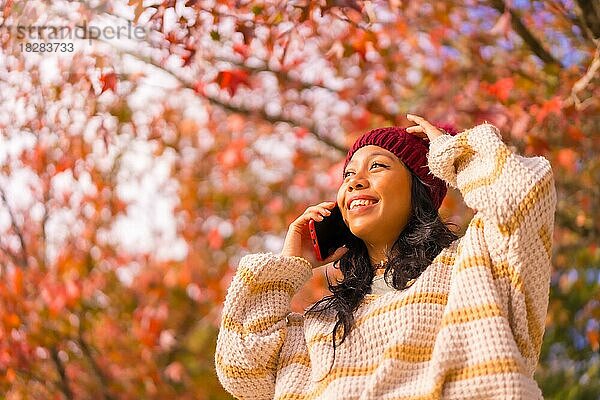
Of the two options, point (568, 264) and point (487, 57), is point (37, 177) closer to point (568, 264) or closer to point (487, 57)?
point (487, 57)

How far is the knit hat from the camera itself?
7.61 feet

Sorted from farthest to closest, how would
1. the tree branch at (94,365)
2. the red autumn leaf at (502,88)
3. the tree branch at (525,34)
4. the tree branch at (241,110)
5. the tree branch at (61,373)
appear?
the tree branch at (94,365)
the tree branch at (61,373)
the red autumn leaf at (502,88)
the tree branch at (241,110)
the tree branch at (525,34)

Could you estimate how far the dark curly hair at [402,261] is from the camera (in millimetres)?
2176

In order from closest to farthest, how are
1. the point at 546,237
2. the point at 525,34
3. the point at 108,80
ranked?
the point at 546,237 < the point at 108,80 < the point at 525,34

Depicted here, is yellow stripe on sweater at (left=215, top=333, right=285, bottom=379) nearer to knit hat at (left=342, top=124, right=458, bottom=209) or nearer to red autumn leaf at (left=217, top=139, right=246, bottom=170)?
knit hat at (left=342, top=124, right=458, bottom=209)

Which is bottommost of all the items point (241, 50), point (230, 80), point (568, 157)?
point (568, 157)

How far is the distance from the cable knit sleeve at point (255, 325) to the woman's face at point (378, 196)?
20cm

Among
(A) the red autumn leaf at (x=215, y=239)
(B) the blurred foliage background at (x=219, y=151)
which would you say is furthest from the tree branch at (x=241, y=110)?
(A) the red autumn leaf at (x=215, y=239)

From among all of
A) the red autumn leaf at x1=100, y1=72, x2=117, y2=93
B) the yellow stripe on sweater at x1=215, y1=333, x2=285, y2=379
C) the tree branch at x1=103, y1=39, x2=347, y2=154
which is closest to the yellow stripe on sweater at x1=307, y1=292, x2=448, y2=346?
the yellow stripe on sweater at x1=215, y1=333, x2=285, y2=379

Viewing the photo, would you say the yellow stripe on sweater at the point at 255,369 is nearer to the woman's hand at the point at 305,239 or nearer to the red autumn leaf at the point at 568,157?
the woman's hand at the point at 305,239

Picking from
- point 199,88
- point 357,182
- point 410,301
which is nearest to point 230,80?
point 199,88

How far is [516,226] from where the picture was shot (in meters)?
1.96

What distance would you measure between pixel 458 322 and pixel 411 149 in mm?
546

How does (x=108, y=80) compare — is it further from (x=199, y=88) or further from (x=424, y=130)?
(x=424, y=130)
